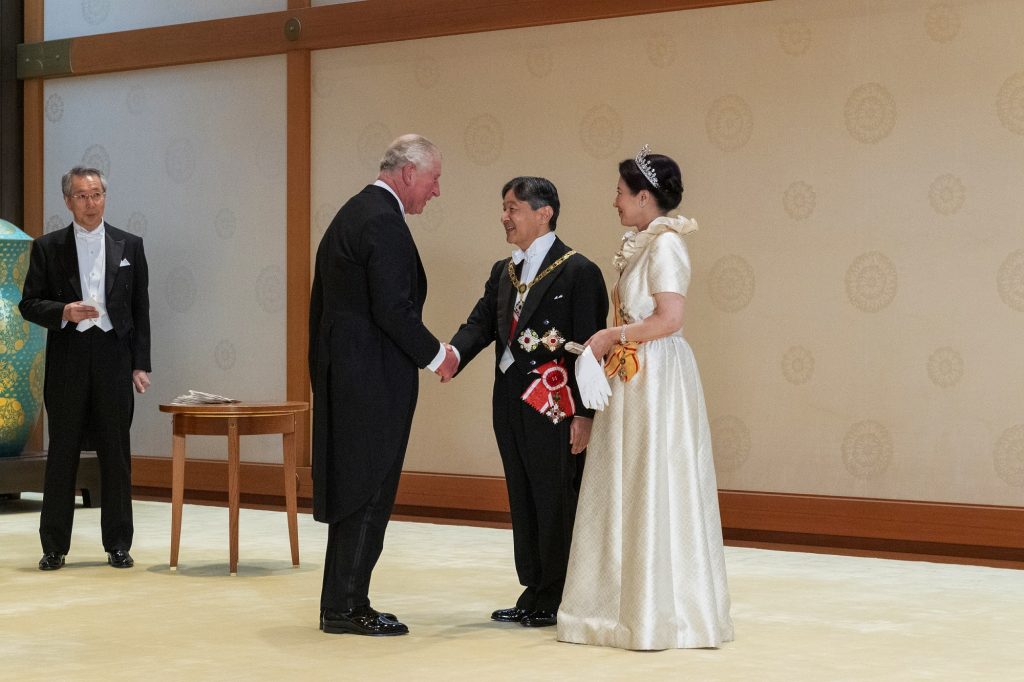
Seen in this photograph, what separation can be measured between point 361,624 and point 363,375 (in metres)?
0.71

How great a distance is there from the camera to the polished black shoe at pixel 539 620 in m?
4.00

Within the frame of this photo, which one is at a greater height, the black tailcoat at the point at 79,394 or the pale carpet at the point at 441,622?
the black tailcoat at the point at 79,394

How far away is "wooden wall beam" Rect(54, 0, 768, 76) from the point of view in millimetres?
6277

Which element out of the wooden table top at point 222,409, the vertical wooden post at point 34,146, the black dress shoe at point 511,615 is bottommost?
the black dress shoe at point 511,615

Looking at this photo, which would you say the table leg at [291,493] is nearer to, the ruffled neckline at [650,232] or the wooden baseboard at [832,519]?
the wooden baseboard at [832,519]

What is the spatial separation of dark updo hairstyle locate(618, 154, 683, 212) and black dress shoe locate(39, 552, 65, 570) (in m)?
2.72

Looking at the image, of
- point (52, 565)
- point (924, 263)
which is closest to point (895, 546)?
point (924, 263)

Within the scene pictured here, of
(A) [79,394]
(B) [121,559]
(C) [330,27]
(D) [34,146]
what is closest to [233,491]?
(B) [121,559]

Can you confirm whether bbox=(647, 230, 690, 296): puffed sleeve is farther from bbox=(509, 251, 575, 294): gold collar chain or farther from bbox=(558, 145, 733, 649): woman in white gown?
bbox=(509, 251, 575, 294): gold collar chain

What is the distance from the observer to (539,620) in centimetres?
400

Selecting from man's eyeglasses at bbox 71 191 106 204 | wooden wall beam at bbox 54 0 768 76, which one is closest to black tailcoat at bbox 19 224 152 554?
man's eyeglasses at bbox 71 191 106 204

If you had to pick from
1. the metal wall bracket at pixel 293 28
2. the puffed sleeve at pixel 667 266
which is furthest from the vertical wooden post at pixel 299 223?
the puffed sleeve at pixel 667 266

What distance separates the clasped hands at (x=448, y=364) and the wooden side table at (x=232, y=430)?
4.30 ft

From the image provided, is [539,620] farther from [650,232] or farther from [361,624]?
[650,232]
